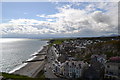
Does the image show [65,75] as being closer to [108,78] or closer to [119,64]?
[108,78]

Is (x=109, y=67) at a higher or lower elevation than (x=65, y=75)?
higher

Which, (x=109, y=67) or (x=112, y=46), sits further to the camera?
(x=112, y=46)

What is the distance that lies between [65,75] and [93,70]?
6.98 metres

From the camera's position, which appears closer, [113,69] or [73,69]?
[113,69]

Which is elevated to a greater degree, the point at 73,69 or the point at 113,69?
the point at 113,69

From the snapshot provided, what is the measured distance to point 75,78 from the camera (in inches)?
1193

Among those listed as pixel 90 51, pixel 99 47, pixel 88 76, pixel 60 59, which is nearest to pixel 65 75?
pixel 88 76

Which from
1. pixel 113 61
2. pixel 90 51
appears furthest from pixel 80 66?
pixel 90 51

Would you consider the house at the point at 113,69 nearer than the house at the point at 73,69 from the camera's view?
Yes

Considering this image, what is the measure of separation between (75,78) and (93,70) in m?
4.34

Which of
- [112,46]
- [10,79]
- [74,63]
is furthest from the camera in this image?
[112,46]

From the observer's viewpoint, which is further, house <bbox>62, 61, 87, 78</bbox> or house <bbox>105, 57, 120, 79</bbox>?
house <bbox>62, 61, 87, 78</bbox>

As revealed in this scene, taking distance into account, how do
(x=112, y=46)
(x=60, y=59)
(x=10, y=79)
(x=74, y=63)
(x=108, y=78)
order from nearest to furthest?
1. (x=108, y=78)
2. (x=10, y=79)
3. (x=74, y=63)
4. (x=60, y=59)
5. (x=112, y=46)

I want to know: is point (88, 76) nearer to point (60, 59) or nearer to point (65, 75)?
point (65, 75)
